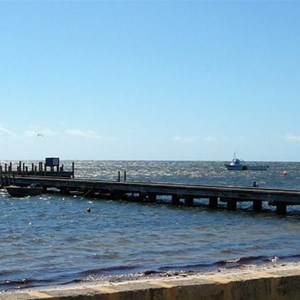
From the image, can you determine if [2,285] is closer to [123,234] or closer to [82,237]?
[82,237]

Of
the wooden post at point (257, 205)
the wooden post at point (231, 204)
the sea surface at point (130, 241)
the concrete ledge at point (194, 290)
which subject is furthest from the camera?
the wooden post at point (231, 204)

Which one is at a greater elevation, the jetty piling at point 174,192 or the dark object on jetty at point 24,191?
the jetty piling at point 174,192

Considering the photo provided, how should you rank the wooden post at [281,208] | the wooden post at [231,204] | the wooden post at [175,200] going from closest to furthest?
the wooden post at [281,208] < the wooden post at [231,204] < the wooden post at [175,200]

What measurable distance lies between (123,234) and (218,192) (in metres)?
13.6

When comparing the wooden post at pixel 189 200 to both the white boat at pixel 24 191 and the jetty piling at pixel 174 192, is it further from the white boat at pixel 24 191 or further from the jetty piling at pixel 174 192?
the white boat at pixel 24 191

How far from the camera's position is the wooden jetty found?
36.7 meters

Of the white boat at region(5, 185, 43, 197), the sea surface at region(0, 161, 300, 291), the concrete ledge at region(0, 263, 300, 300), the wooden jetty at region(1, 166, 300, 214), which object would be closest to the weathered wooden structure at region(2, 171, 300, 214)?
the wooden jetty at region(1, 166, 300, 214)

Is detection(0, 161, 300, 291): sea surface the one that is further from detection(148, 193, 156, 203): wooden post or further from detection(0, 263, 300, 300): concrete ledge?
detection(0, 263, 300, 300): concrete ledge

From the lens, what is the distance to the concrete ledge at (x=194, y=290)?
4941 millimetres

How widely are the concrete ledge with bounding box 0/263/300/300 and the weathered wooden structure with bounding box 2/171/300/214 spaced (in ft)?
99.3

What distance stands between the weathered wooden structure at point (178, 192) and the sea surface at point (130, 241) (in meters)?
0.87

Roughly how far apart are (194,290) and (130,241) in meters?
19.3

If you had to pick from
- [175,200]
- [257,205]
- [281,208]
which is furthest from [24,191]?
[281,208]

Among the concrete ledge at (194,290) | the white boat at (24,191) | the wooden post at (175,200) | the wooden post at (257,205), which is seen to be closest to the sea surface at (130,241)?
the wooden post at (257,205)
